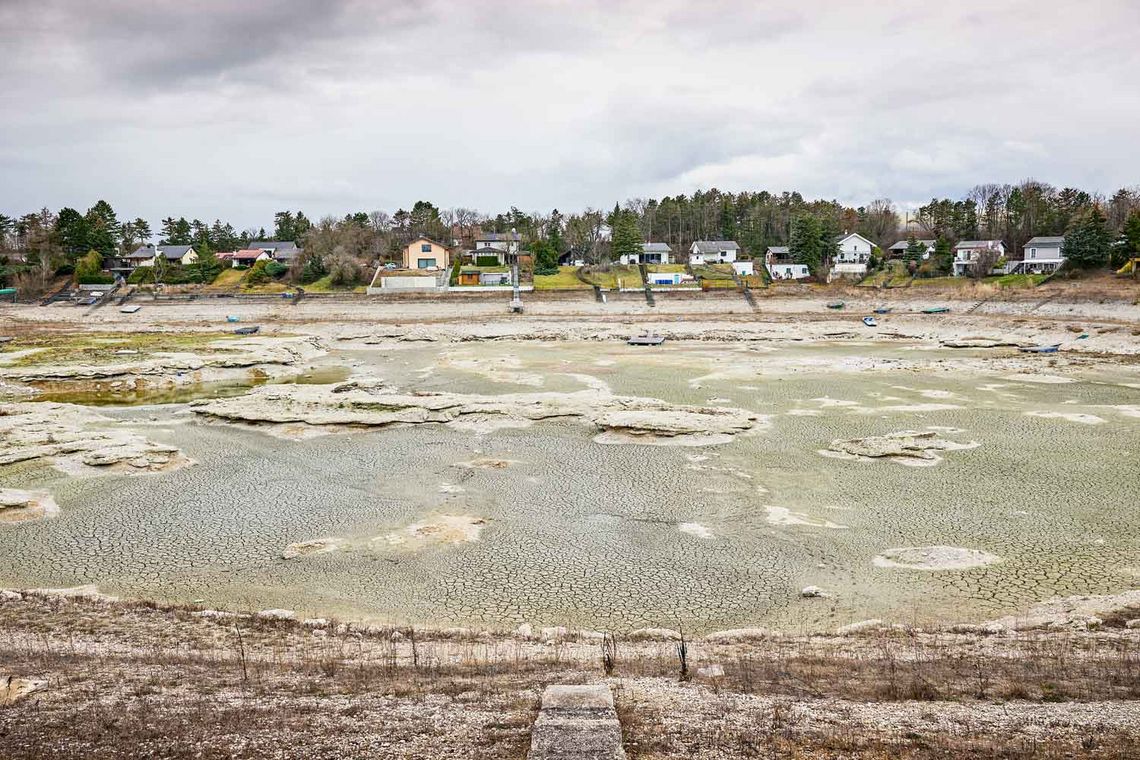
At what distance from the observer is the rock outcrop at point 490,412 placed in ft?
90.6

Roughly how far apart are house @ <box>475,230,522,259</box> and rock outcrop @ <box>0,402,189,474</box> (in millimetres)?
73271

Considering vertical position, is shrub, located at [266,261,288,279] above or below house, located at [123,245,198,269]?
below

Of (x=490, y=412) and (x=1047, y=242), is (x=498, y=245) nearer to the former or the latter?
(x=1047, y=242)

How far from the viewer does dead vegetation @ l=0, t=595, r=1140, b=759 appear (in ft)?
26.2

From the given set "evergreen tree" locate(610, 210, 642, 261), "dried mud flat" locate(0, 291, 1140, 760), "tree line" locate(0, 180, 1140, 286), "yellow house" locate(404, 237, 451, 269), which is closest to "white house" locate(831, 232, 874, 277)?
"tree line" locate(0, 180, 1140, 286)

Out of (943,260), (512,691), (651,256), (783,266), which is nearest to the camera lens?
(512,691)

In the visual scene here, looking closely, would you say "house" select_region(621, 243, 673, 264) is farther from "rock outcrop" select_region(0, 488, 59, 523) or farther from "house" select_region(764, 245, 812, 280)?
"rock outcrop" select_region(0, 488, 59, 523)

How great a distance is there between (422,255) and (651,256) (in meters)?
32.4

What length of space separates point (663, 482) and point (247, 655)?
13.2m

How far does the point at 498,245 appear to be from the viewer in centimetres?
10556

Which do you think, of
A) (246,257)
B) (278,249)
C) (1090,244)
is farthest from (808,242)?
(246,257)

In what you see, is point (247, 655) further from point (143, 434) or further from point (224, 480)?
point (143, 434)

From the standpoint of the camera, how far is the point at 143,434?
28812 millimetres

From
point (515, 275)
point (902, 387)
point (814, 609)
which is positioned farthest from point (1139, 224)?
point (814, 609)
